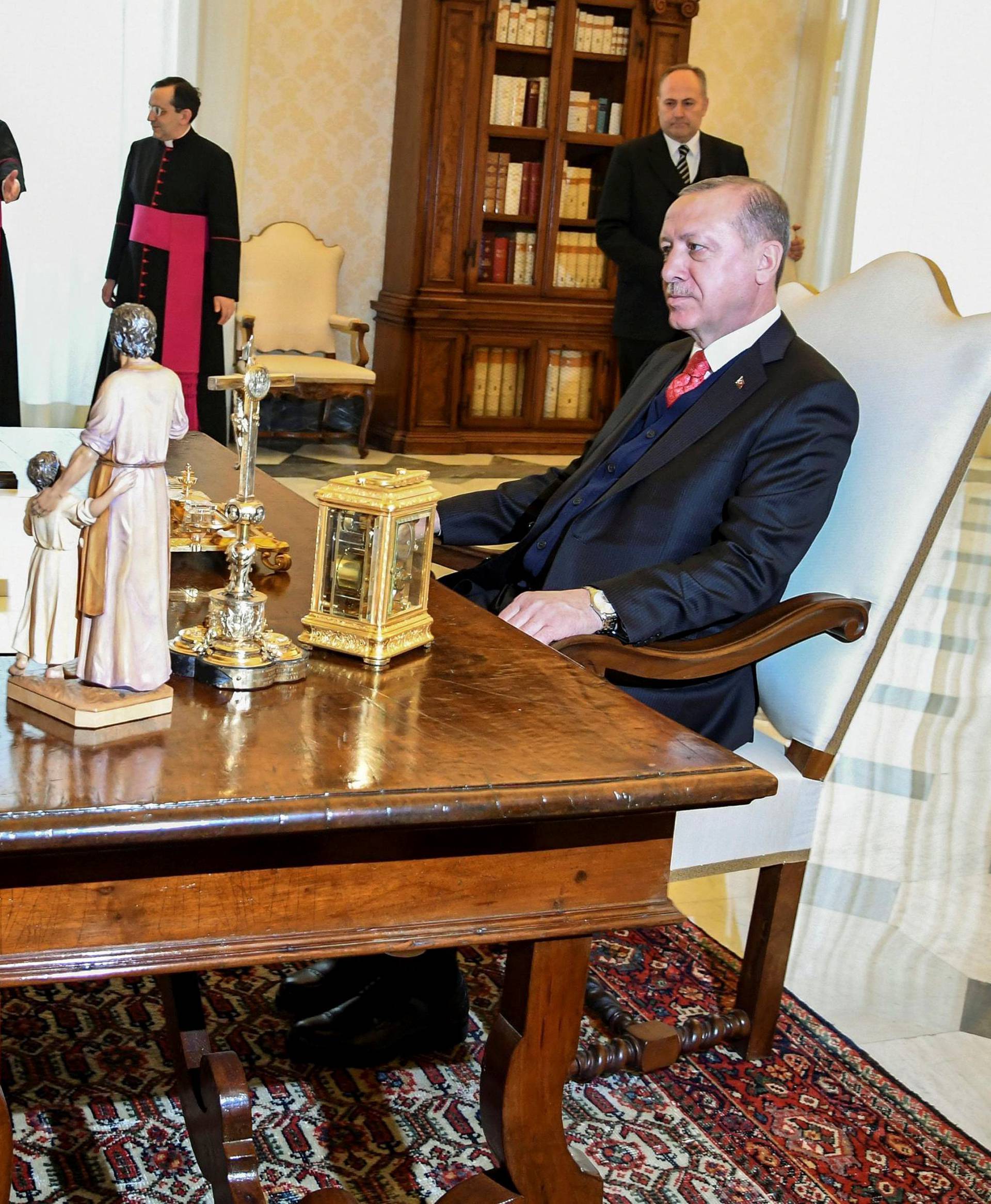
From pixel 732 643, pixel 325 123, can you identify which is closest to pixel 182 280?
pixel 325 123

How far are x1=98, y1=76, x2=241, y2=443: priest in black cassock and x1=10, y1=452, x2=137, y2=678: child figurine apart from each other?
16.3ft

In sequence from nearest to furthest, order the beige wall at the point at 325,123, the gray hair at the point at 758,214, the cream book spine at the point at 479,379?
1. the gray hair at the point at 758,214
2. the beige wall at the point at 325,123
3. the cream book spine at the point at 479,379

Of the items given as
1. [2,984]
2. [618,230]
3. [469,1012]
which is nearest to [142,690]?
[2,984]

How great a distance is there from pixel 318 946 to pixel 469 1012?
120 centimetres

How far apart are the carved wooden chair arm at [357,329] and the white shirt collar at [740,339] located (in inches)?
214

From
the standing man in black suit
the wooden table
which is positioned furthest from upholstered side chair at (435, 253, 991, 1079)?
the standing man in black suit

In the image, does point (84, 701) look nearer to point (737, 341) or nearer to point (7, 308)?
point (737, 341)

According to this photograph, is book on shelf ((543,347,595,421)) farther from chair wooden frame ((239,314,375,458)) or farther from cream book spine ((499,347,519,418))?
chair wooden frame ((239,314,375,458))

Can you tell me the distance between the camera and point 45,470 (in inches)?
45.1

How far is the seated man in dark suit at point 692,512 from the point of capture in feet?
6.86

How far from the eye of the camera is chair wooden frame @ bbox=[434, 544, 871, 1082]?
1.92m

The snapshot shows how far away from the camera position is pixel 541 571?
7.98 ft

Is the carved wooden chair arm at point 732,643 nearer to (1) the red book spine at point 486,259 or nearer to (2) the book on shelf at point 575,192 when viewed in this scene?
(1) the red book spine at point 486,259

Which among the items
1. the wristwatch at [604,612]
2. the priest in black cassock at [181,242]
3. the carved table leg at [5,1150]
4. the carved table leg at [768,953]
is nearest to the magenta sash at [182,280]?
the priest in black cassock at [181,242]
